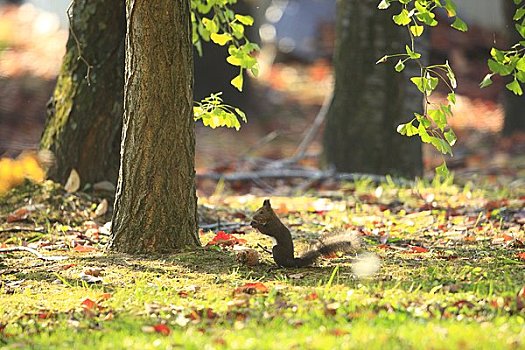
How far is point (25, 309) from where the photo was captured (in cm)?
412

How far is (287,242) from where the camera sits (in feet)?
15.2

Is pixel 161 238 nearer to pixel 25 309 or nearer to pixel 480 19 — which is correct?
pixel 25 309

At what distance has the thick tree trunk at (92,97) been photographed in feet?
21.2

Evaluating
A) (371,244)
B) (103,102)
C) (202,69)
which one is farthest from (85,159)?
(202,69)

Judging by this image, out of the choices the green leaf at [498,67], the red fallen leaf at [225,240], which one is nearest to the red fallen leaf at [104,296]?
the red fallen leaf at [225,240]

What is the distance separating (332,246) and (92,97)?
2.64 meters

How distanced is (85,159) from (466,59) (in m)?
13.3

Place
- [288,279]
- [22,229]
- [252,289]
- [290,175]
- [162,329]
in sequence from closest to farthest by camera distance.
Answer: [162,329] → [252,289] → [288,279] → [22,229] → [290,175]

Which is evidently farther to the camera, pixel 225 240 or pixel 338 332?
pixel 225 240

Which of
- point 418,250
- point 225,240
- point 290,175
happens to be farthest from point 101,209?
point 290,175

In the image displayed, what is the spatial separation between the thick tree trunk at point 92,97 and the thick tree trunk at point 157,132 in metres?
1.41

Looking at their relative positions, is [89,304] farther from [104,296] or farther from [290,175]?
[290,175]

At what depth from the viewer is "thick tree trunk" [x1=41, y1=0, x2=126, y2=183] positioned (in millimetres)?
6449

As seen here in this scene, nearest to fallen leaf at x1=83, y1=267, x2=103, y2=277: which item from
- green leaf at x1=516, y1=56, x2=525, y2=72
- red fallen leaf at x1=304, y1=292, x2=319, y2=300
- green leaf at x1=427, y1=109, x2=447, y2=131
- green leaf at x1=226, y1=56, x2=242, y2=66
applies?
red fallen leaf at x1=304, y1=292, x2=319, y2=300
